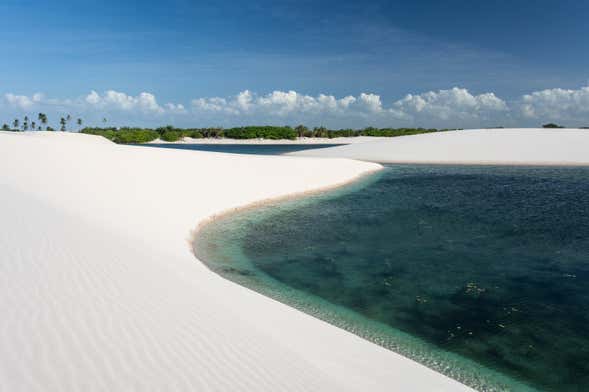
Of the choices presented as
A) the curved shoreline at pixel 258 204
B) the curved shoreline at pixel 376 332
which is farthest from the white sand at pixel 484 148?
the curved shoreline at pixel 376 332

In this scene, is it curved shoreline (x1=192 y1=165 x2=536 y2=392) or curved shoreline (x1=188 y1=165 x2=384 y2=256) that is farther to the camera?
curved shoreline (x1=188 y1=165 x2=384 y2=256)

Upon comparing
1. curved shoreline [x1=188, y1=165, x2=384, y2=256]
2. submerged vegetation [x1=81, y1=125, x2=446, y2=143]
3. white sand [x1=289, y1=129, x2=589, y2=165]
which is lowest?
curved shoreline [x1=188, y1=165, x2=384, y2=256]

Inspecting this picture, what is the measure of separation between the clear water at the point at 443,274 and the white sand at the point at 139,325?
1.20 m

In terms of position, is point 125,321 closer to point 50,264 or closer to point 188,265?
point 50,264

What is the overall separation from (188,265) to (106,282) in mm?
3070

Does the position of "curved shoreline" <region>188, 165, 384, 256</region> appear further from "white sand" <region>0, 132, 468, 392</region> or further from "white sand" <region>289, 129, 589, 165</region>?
"white sand" <region>289, 129, 589, 165</region>

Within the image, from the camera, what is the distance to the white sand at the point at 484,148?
50469 mm

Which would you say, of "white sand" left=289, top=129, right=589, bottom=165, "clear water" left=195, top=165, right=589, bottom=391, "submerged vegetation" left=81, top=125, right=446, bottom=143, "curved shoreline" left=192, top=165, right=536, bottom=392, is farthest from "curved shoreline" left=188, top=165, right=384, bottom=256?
"submerged vegetation" left=81, top=125, right=446, bottom=143

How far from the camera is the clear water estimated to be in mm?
6739

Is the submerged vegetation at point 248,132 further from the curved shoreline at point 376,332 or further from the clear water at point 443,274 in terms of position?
the curved shoreline at point 376,332

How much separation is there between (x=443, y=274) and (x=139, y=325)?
27.0 feet

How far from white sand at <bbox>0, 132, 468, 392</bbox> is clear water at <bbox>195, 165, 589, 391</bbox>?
120cm

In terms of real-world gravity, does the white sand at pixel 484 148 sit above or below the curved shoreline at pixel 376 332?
above

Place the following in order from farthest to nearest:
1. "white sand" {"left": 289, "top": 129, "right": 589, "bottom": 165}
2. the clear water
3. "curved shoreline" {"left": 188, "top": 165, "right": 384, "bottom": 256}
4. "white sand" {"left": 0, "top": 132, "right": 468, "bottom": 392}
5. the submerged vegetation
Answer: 1. the submerged vegetation
2. "white sand" {"left": 289, "top": 129, "right": 589, "bottom": 165}
3. "curved shoreline" {"left": 188, "top": 165, "right": 384, "bottom": 256}
4. the clear water
5. "white sand" {"left": 0, "top": 132, "right": 468, "bottom": 392}
